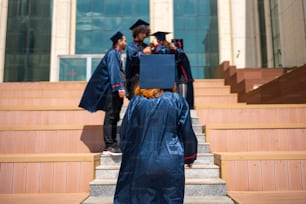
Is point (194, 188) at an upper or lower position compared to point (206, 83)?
lower

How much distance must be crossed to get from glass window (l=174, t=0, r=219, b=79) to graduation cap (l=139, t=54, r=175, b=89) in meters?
10.7

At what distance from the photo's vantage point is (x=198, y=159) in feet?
13.3

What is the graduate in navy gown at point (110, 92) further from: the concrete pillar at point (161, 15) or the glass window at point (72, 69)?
the concrete pillar at point (161, 15)

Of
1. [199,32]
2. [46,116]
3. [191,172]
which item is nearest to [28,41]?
[199,32]

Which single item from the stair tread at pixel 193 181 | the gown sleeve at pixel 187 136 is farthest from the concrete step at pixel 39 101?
the gown sleeve at pixel 187 136

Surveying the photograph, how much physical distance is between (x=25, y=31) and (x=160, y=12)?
6.09 metres

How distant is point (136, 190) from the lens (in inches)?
89.0

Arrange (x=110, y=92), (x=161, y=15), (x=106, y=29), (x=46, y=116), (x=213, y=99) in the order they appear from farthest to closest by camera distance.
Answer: (x=106, y=29)
(x=161, y=15)
(x=213, y=99)
(x=46, y=116)
(x=110, y=92)

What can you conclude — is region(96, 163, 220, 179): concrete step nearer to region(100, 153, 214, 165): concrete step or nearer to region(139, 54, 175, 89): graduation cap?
region(100, 153, 214, 165): concrete step

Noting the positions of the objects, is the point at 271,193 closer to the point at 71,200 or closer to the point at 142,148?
the point at 142,148

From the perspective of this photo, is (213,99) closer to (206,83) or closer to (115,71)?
(206,83)

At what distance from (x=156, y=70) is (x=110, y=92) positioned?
7.40ft

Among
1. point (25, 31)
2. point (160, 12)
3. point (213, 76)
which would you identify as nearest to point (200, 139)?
point (213, 76)

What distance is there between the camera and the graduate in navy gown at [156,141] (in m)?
2.19
